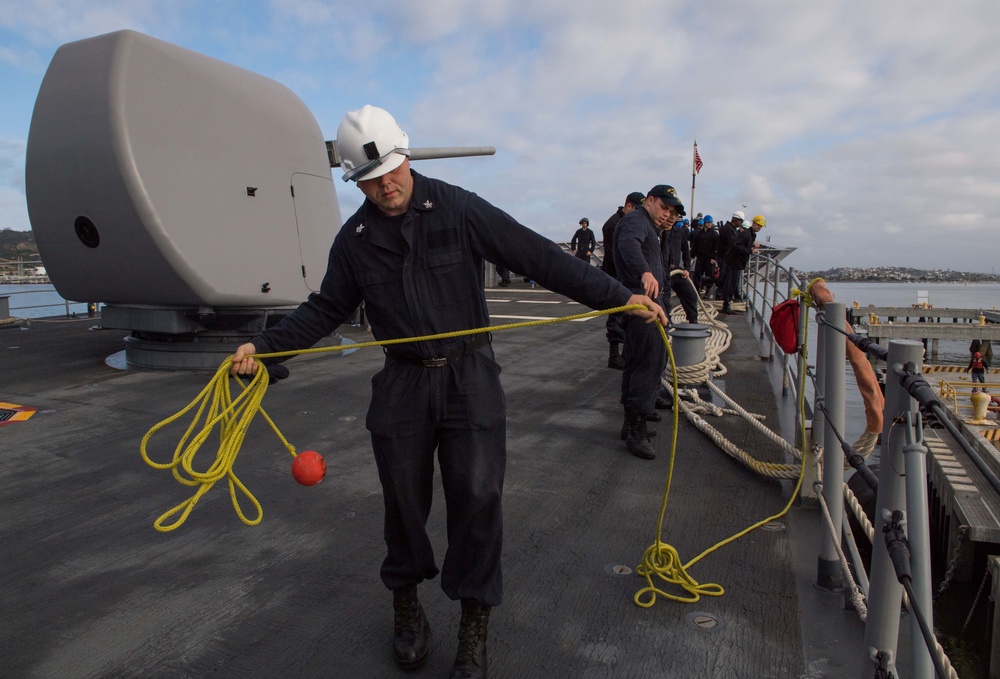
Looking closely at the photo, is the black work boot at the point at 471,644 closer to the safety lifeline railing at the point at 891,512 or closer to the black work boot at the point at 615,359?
the safety lifeline railing at the point at 891,512

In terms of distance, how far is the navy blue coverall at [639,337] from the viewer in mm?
4266

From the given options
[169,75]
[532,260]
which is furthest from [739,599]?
[169,75]

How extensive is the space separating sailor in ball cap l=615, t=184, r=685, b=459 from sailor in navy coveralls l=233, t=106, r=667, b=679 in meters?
2.08

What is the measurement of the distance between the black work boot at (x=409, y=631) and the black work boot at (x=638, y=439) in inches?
86.6

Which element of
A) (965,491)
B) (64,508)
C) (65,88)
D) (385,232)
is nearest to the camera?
(385,232)

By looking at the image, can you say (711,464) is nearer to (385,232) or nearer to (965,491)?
(965,491)

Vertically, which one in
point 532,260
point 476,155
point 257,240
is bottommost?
point 532,260

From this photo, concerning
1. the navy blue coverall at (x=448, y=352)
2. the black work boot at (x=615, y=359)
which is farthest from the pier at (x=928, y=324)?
the navy blue coverall at (x=448, y=352)

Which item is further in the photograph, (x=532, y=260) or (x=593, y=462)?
(x=593, y=462)

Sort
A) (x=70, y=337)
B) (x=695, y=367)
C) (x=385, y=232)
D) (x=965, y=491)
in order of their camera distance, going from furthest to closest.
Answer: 1. (x=70, y=337)
2. (x=695, y=367)
3. (x=965, y=491)
4. (x=385, y=232)

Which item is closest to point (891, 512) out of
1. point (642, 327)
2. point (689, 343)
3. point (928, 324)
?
point (642, 327)

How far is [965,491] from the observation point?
15.9ft

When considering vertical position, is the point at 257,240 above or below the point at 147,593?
above

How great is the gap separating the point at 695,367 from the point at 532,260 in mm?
3854
